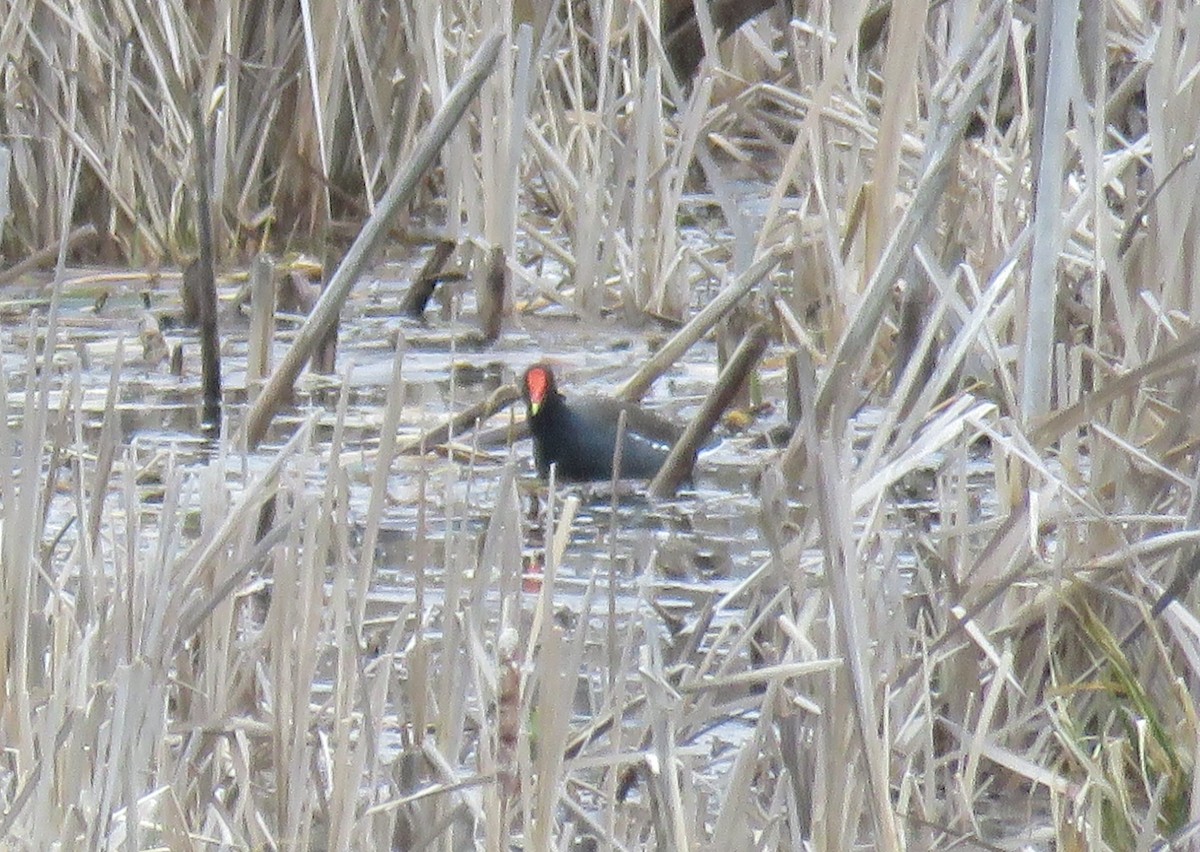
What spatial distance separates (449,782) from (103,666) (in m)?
0.38

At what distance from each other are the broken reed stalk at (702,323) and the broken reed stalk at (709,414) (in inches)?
2.8

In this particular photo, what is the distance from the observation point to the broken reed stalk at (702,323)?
4.32 meters

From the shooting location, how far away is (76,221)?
6.64 metres

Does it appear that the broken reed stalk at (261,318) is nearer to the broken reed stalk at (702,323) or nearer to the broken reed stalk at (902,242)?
the broken reed stalk at (702,323)

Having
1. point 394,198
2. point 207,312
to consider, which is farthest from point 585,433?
point 394,198

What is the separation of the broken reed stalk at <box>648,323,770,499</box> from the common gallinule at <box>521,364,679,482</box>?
0.11m

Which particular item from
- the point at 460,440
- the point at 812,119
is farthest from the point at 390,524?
the point at 812,119

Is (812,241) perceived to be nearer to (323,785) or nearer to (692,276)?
(692,276)

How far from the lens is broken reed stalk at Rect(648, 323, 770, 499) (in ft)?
14.4

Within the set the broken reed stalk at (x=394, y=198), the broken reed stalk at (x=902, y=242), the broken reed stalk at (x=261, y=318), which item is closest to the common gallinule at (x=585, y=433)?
the broken reed stalk at (x=261, y=318)

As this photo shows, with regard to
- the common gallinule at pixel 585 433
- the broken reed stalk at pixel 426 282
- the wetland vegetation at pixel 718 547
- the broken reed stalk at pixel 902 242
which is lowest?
the common gallinule at pixel 585 433

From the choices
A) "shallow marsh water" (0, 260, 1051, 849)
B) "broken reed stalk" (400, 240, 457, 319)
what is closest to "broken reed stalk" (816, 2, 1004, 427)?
"shallow marsh water" (0, 260, 1051, 849)

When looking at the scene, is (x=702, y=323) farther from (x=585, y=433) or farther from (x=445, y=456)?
(x=585, y=433)

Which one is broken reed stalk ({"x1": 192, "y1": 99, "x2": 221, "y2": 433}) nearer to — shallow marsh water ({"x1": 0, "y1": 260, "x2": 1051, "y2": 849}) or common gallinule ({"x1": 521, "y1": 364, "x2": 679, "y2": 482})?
shallow marsh water ({"x1": 0, "y1": 260, "x2": 1051, "y2": 849})
